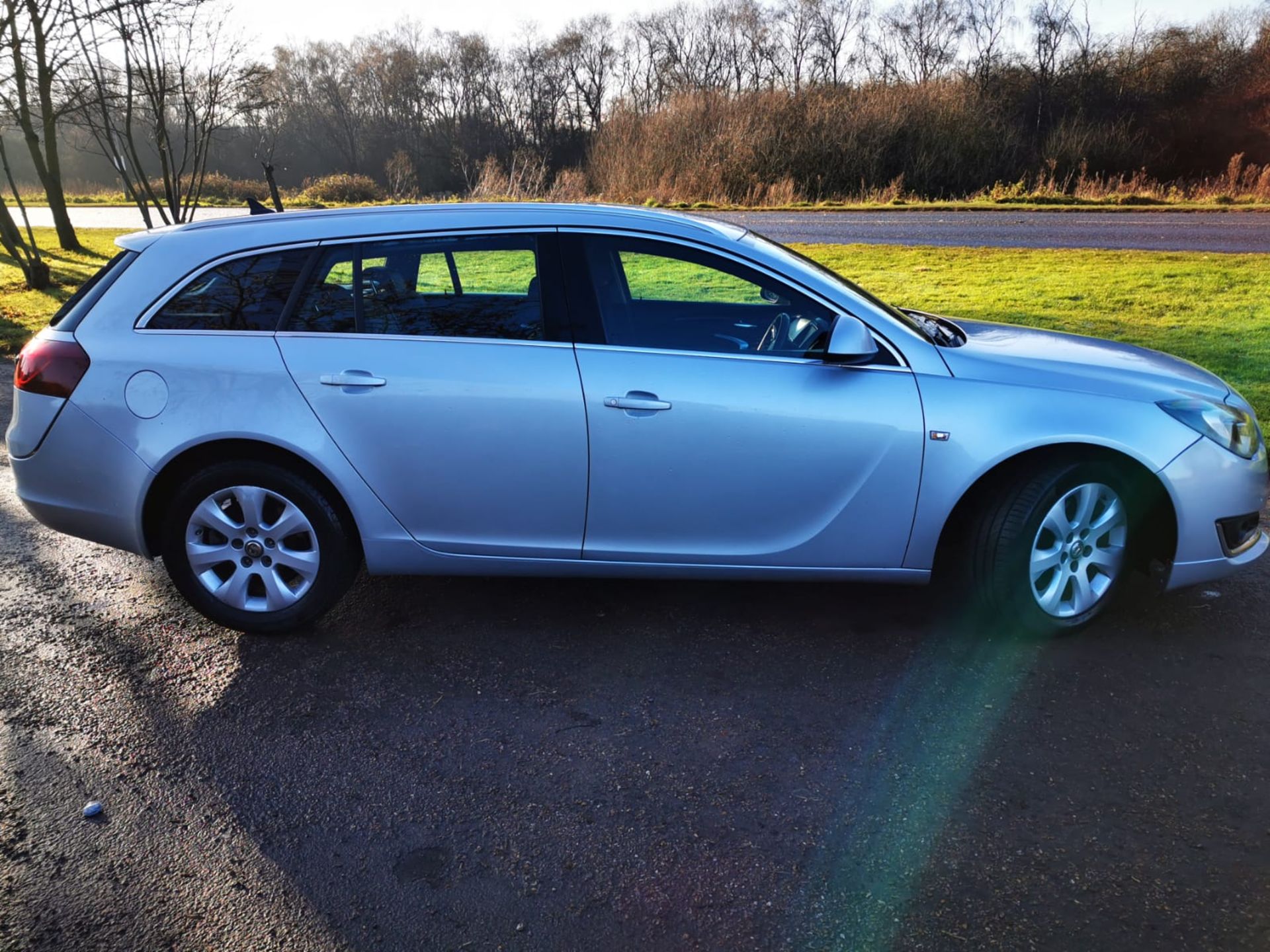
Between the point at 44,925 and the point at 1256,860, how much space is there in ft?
10.3

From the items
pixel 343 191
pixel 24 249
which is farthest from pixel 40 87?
pixel 343 191

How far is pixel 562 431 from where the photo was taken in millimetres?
3650

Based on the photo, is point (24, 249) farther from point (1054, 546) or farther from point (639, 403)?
point (1054, 546)

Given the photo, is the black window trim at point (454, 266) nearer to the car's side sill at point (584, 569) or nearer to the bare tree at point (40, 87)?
the car's side sill at point (584, 569)

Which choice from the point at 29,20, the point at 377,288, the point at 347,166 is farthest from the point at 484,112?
the point at 377,288

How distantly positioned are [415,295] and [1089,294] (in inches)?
362

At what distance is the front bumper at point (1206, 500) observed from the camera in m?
3.69

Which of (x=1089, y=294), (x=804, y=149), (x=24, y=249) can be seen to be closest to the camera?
(x=1089, y=294)

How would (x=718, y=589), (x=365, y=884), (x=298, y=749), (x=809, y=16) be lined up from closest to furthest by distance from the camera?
(x=365, y=884) < (x=298, y=749) < (x=718, y=589) < (x=809, y=16)

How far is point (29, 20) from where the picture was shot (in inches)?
585

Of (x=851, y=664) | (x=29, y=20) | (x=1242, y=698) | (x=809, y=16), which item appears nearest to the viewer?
(x=1242, y=698)

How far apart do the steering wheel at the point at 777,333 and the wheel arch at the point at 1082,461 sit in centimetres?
94

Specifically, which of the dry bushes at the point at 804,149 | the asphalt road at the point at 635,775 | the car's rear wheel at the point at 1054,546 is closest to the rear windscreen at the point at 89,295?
the asphalt road at the point at 635,775

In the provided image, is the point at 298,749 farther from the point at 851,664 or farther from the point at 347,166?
the point at 347,166
